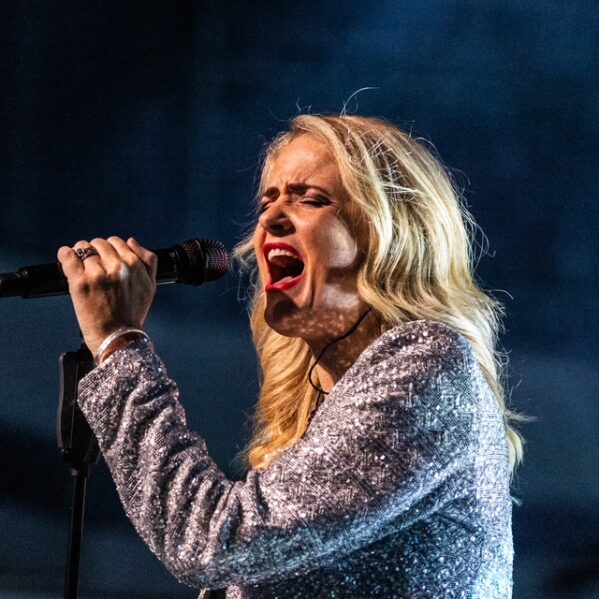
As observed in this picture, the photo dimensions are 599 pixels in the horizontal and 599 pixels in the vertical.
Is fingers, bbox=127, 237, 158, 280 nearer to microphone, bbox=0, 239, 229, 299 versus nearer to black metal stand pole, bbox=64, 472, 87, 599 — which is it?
microphone, bbox=0, 239, 229, 299

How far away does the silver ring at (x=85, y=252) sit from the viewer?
3.82ft

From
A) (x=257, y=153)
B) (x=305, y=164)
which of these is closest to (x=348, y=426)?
(x=305, y=164)

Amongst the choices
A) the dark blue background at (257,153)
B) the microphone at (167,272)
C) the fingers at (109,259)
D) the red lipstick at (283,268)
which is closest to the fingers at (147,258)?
the fingers at (109,259)

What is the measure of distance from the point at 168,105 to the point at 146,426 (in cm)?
156

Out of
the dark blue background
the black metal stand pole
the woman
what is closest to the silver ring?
the woman

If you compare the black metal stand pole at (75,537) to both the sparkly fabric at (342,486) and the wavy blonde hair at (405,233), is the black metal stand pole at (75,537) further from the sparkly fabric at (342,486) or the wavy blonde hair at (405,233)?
the wavy blonde hair at (405,233)

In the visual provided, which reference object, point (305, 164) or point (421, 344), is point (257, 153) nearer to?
point (305, 164)

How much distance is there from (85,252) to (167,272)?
17 centimetres

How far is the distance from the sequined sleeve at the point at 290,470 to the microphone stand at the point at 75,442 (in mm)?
142

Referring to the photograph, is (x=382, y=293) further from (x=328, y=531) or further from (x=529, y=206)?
(x=529, y=206)

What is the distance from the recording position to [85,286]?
1130mm

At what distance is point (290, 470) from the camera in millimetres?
1021

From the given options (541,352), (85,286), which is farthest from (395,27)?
(85,286)

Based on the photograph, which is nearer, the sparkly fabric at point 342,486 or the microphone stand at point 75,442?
the sparkly fabric at point 342,486
